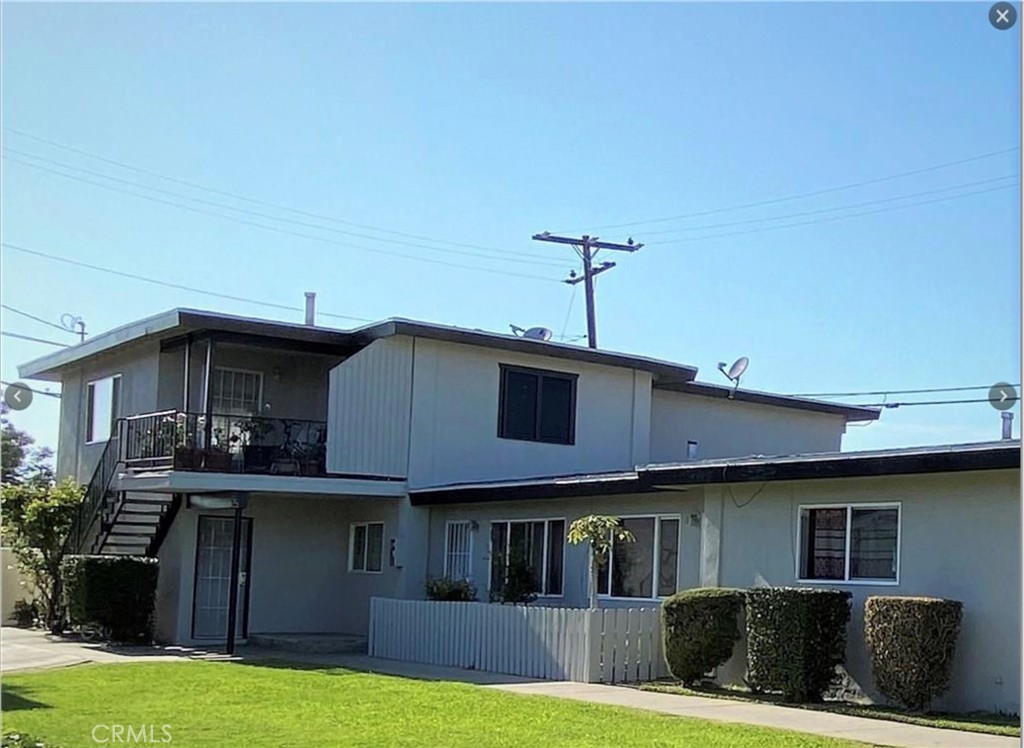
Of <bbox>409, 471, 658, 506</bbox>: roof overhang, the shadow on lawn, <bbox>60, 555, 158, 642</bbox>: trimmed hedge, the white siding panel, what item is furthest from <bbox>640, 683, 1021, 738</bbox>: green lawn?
<bbox>60, 555, 158, 642</bbox>: trimmed hedge

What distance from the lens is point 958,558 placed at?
546 inches

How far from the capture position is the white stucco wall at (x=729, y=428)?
2728 cm

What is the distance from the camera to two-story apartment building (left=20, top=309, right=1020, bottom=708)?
1939 cm

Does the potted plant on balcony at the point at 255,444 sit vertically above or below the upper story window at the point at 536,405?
below

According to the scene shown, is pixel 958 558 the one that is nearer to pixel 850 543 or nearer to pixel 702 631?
pixel 850 543

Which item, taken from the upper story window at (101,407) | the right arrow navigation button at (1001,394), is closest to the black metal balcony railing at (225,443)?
the upper story window at (101,407)

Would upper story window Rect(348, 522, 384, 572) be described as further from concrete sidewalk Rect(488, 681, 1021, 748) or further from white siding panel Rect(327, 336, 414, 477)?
concrete sidewalk Rect(488, 681, 1021, 748)

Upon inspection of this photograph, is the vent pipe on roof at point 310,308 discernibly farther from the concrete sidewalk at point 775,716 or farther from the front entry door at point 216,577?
the concrete sidewalk at point 775,716

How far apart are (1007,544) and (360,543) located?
44.3ft

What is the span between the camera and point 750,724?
12.1m

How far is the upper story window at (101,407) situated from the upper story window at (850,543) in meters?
14.2

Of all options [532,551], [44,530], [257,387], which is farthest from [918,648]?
[44,530]

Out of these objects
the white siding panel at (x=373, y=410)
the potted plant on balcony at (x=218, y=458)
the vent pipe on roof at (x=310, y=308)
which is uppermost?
the vent pipe on roof at (x=310, y=308)

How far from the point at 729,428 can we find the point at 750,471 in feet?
41.1
